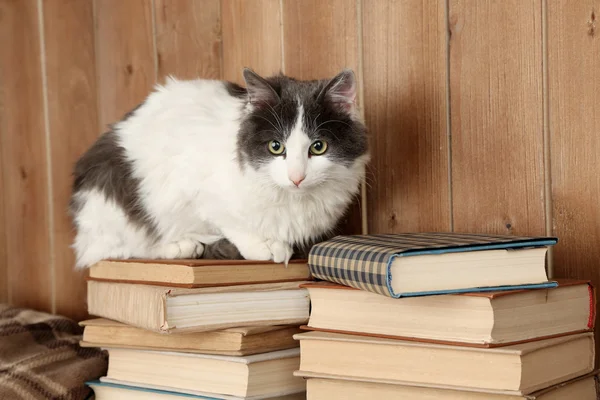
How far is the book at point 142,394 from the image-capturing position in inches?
44.5

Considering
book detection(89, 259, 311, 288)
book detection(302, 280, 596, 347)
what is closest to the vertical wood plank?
book detection(302, 280, 596, 347)

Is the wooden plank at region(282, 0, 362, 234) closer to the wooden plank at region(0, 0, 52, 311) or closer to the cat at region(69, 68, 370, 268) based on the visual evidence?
the cat at region(69, 68, 370, 268)

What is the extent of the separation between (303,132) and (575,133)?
0.44 meters

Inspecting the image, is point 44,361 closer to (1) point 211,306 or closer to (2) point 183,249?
(2) point 183,249

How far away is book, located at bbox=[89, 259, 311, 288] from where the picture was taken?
1.11m

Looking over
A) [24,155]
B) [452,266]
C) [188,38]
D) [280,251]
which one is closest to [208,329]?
[280,251]

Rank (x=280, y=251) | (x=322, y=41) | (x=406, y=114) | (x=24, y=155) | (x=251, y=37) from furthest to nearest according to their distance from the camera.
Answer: (x=24, y=155)
(x=251, y=37)
(x=322, y=41)
(x=406, y=114)
(x=280, y=251)

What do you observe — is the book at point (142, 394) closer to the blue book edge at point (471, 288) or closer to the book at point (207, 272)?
the book at point (207, 272)

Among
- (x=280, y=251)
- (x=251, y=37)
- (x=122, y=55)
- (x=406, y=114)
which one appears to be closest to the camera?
(x=280, y=251)

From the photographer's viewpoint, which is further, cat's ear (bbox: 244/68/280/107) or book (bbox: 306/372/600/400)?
cat's ear (bbox: 244/68/280/107)

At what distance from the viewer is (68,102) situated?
6.01 ft

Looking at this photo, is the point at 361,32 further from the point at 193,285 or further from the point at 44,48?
the point at 44,48

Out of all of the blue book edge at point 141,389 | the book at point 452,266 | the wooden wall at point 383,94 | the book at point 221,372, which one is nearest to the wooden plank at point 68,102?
the wooden wall at point 383,94

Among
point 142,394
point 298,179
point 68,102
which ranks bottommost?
point 142,394
